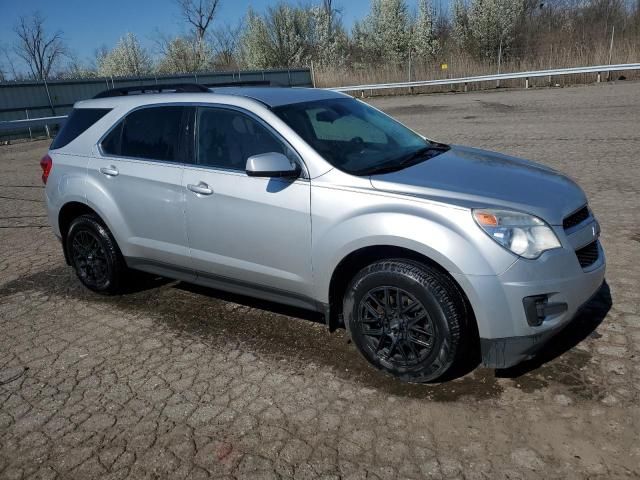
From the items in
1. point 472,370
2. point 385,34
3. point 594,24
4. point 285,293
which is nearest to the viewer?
point 472,370

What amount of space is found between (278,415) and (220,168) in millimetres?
1799

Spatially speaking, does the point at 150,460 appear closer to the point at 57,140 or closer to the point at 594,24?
the point at 57,140

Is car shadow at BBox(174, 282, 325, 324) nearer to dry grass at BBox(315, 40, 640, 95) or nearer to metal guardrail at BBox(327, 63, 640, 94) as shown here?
metal guardrail at BBox(327, 63, 640, 94)

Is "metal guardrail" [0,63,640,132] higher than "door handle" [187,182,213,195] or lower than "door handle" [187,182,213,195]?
higher

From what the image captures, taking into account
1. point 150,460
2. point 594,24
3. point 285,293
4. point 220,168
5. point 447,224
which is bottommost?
point 150,460

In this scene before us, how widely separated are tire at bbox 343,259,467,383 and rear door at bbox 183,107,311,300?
45 centimetres

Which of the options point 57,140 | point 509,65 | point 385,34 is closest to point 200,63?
point 385,34

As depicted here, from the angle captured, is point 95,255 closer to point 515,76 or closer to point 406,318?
point 406,318

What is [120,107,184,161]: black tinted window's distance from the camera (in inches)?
169

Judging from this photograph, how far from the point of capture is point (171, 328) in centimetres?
434

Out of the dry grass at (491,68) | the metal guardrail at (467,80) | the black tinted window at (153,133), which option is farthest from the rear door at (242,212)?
the dry grass at (491,68)

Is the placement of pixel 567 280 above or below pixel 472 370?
above

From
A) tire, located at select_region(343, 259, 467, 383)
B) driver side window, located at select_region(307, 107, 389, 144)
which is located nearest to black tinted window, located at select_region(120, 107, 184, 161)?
driver side window, located at select_region(307, 107, 389, 144)

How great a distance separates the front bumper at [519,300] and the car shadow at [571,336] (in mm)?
238
